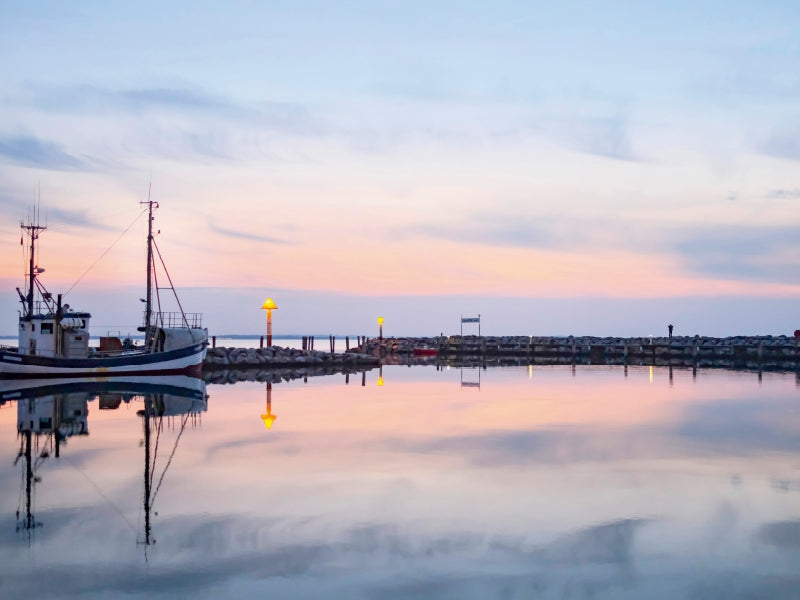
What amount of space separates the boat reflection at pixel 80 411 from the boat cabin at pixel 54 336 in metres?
1.54

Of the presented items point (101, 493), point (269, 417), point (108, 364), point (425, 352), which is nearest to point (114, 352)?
point (108, 364)

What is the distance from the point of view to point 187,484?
54.8 ft

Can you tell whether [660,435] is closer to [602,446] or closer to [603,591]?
[602,446]

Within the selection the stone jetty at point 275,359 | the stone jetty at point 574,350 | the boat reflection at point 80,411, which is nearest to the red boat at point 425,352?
the stone jetty at point 574,350

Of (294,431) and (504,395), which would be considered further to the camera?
(504,395)

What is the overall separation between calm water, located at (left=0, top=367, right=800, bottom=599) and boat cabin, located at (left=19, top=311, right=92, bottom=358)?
14943 mm

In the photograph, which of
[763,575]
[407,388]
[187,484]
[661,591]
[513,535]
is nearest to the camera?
[661,591]

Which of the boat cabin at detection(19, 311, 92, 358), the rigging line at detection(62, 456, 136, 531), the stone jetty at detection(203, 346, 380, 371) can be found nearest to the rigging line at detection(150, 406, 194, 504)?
the rigging line at detection(62, 456, 136, 531)

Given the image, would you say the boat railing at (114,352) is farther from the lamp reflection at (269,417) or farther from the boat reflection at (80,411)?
the lamp reflection at (269,417)

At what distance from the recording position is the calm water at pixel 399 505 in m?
10.8

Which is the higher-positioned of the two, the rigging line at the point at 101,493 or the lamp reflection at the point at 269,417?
the lamp reflection at the point at 269,417

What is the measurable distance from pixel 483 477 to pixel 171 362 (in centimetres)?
3363

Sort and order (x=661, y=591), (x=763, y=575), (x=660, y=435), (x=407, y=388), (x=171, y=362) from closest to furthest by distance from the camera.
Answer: (x=661, y=591) < (x=763, y=575) < (x=660, y=435) < (x=407, y=388) < (x=171, y=362)

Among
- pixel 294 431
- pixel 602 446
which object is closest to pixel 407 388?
pixel 294 431
